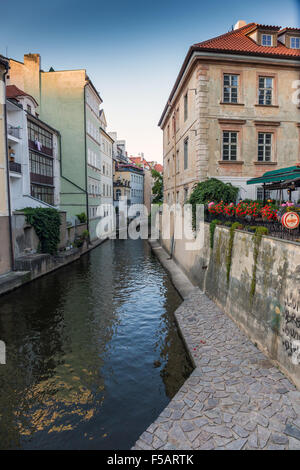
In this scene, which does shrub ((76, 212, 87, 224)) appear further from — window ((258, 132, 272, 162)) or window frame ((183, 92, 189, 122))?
window ((258, 132, 272, 162))

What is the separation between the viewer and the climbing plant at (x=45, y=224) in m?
20.6

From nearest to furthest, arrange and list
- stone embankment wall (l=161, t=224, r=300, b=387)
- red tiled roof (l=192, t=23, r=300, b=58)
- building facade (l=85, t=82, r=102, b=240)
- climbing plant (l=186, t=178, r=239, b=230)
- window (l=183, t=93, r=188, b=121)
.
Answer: stone embankment wall (l=161, t=224, r=300, b=387), climbing plant (l=186, t=178, r=239, b=230), red tiled roof (l=192, t=23, r=300, b=58), window (l=183, t=93, r=188, b=121), building facade (l=85, t=82, r=102, b=240)

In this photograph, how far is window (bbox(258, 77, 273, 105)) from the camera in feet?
62.7

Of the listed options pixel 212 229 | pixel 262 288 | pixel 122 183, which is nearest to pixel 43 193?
pixel 212 229

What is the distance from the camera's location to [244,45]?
746 inches

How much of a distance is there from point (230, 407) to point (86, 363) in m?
4.81

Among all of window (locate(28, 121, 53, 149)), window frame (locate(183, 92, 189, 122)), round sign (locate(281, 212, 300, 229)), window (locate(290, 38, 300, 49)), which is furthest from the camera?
window (locate(28, 121, 53, 149))

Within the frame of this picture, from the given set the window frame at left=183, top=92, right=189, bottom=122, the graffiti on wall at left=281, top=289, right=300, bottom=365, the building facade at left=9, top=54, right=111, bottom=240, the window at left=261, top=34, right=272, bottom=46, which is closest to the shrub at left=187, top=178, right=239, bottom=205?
the window frame at left=183, top=92, right=189, bottom=122

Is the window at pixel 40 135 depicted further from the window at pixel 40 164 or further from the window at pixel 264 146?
the window at pixel 264 146

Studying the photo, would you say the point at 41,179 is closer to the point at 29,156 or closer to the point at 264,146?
the point at 29,156

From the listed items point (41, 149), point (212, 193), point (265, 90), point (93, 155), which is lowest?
point (212, 193)

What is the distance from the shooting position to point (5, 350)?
33.4 ft

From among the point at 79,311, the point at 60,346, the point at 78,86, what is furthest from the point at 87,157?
the point at 60,346

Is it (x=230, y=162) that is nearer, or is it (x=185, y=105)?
(x=230, y=162)
